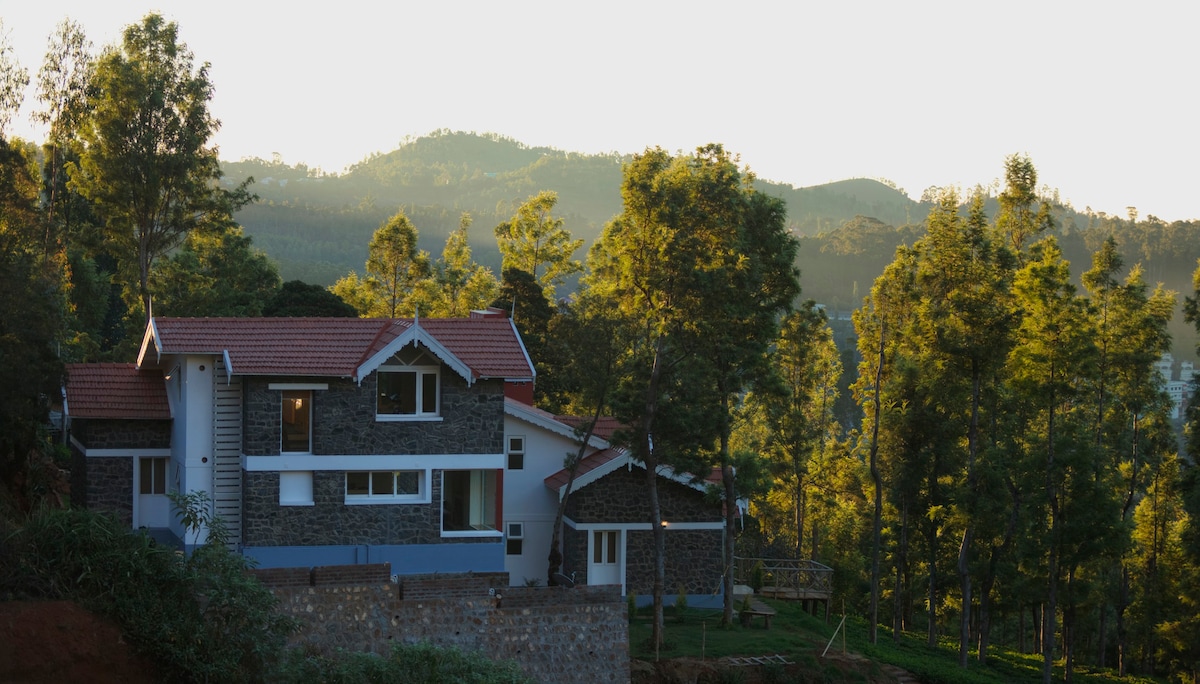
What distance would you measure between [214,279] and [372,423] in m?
23.9

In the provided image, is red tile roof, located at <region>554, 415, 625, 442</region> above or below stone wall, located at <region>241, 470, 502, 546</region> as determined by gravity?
above

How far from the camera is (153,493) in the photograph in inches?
1085

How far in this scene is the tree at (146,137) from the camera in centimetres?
3662

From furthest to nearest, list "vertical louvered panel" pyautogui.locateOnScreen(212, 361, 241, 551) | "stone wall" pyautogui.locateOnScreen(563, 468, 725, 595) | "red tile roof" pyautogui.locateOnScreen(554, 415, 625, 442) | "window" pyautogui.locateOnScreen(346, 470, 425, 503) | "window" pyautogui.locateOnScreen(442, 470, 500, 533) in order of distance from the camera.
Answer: "red tile roof" pyautogui.locateOnScreen(554, 415, 625, 442) → "stone wall" pyautogui.locateOnScreen(563, 468, 725, 595) → "window" pyautogui.locateOnScreen(442, 470, 500, 533) → "window" pyautogui.locateOnScreen(346, 470, 425, 503) → "vertical louvered panel" pyautogui.locateOnScreen(212, 361, 241, 551)

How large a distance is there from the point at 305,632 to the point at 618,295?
10.7 m

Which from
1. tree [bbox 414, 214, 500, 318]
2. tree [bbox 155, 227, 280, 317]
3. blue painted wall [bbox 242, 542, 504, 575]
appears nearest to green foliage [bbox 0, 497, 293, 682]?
blue painted wall [bbox 242, 542, 504, 575]

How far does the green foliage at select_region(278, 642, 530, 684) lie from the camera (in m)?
18.1

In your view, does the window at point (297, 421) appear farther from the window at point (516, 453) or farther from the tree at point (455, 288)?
the tree at point (455, 288)

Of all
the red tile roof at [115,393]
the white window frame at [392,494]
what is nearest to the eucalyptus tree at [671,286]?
the white window frame at [392,494]

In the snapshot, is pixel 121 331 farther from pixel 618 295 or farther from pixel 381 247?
pixel 618 295

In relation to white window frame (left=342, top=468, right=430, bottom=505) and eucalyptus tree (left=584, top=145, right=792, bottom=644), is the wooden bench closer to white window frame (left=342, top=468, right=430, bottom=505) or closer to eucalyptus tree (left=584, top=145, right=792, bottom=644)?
eucalyptus tree (left=584, top=145, right=792, bottom=644)

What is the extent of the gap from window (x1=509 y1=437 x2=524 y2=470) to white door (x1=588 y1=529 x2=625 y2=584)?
9.13 ft

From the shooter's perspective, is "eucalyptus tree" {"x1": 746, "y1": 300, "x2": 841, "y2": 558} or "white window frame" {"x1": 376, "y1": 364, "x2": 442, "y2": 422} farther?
"eucalyptus tree" {"x1": 746, "y1": 300, "x2": 841, "y2": 558}

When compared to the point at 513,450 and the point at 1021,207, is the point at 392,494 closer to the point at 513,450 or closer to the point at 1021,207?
the point at 513,450
